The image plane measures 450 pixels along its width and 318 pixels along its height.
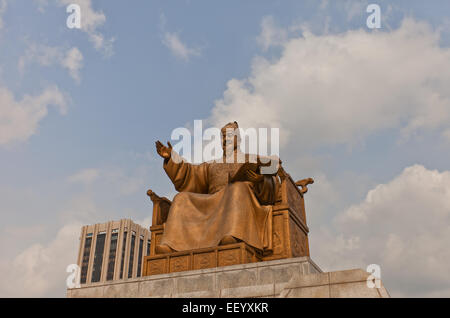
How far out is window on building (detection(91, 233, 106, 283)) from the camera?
56.8 metres

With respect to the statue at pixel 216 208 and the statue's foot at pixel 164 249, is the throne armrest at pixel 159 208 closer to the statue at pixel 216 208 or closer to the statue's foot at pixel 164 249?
the statue at pixel 216 208

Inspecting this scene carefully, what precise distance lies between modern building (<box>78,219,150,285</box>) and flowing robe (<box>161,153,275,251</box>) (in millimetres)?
49919

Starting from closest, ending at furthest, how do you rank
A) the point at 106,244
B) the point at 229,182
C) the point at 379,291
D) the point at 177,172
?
the point at 379,291 < the point at 229,182 < the point at 177,172 < the point at 106,244

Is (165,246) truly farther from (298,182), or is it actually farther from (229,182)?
(298,182)

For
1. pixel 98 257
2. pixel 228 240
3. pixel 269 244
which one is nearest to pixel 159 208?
pixel 228 240

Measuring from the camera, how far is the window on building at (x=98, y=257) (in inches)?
2234

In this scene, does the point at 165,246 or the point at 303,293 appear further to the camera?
the point at 165,246

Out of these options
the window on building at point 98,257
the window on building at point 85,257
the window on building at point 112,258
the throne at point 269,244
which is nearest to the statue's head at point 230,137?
the throne at point 269,244

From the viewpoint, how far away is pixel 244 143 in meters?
9.35

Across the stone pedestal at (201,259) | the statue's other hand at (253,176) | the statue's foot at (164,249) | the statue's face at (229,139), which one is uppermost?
the statue's face at (229,139)

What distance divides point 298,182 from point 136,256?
170ft

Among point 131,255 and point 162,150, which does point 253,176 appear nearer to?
point 162,150
